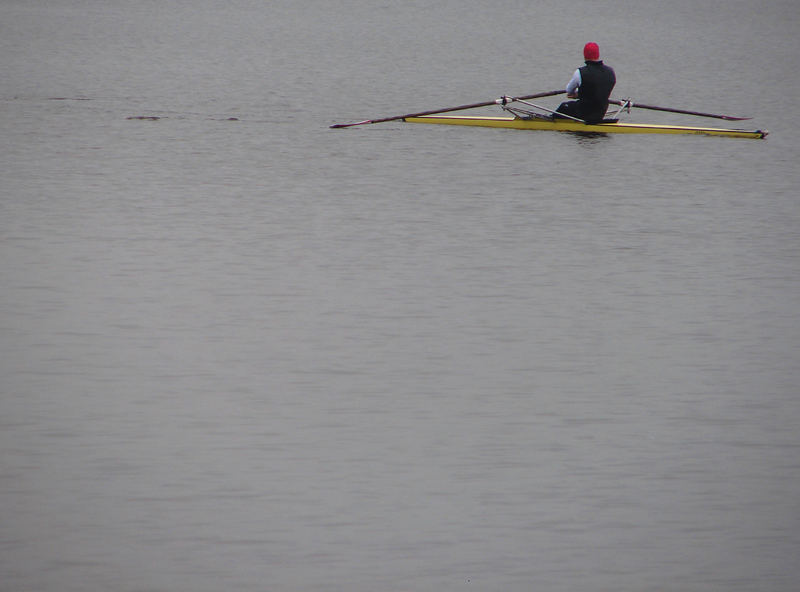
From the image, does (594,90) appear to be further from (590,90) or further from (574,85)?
(574,85)

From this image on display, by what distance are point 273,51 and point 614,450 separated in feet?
113

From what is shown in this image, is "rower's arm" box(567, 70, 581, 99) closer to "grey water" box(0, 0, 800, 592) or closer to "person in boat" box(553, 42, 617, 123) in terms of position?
"person in boat" box(553, 42, 617, 123)

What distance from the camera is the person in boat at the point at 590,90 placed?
1623cm

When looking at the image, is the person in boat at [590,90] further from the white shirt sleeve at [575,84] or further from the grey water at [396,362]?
the grey water at [396,362]

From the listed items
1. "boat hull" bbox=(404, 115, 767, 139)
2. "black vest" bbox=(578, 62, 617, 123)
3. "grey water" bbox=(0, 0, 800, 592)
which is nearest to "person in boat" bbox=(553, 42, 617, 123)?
"black vest" bbox=(578, 62, 617, 123)

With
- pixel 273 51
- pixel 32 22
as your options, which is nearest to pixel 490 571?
pixel 273 51

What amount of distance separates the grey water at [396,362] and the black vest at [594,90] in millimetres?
518

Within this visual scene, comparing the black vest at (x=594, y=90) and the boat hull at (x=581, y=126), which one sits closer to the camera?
the boat hull at (x=581, y=126)

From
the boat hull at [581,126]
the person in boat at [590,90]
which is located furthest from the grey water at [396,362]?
the person in boat at [590,90]

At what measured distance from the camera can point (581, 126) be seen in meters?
16.2

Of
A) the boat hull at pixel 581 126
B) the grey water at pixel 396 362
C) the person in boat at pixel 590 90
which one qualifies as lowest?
the grey water at pixel 396 362

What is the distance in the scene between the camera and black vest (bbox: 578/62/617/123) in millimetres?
16250

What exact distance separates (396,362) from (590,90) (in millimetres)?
9989

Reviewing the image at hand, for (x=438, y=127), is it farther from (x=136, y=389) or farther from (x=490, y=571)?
(x=490, y=571)
